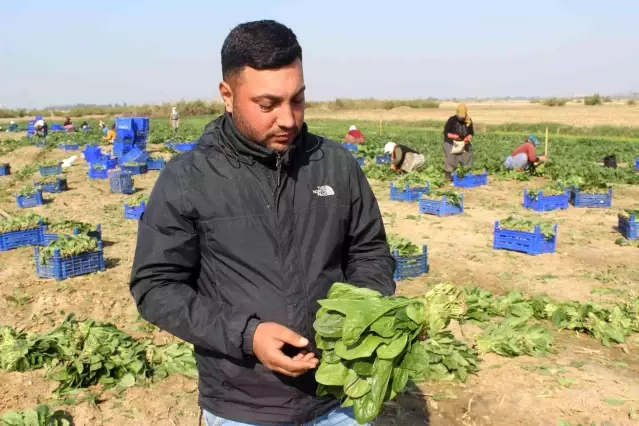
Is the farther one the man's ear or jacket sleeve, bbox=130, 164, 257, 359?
the man's ear

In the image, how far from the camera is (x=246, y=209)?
2.16 metres

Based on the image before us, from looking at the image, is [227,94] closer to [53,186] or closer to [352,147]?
[53,186]

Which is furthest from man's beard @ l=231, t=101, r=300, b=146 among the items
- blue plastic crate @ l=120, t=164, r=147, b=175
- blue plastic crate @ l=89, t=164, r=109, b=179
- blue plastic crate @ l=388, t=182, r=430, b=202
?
blue plastic crate @ l=89, t=164, r=109, b=179

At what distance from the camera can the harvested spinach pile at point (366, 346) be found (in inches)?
84.0

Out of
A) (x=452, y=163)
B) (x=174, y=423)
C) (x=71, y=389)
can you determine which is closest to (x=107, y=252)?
(x=71, y=389)

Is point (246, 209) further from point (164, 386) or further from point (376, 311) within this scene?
point (164, 386)

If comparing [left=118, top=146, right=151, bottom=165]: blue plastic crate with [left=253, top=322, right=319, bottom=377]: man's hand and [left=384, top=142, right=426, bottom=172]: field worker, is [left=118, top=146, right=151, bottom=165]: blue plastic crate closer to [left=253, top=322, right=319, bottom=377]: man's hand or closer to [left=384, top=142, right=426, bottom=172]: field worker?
[left=384, top=142, right=426, bottom=172]: field worker

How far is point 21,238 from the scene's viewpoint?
10320 millimetres

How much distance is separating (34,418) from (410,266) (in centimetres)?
533

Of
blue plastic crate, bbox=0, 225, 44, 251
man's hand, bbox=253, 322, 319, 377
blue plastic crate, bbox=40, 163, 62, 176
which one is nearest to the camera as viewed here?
man's hand, bbox=253, 322, 319, 377

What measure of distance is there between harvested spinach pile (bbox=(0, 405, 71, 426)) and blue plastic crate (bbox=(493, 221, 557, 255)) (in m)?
7.37

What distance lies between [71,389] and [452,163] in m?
12.8

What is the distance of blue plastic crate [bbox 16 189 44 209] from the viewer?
46.9 feet

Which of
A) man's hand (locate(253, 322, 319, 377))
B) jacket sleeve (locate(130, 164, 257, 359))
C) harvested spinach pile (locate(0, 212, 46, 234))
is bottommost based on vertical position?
harvested spinach pile (locate(0, 212, 46, 234))
